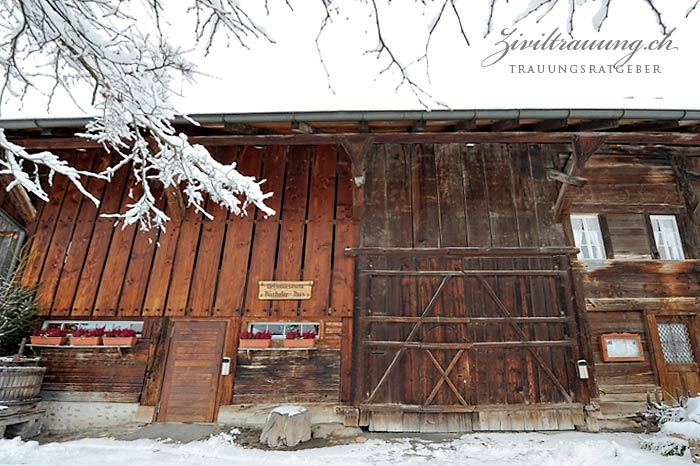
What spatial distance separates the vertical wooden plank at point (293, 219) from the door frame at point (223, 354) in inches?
32.4

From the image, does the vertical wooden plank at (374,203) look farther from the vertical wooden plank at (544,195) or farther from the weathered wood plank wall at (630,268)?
the weathered wood plank wall at (630,268)

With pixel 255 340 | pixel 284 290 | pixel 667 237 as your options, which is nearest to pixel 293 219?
pixel 284 290

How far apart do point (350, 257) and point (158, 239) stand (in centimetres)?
341

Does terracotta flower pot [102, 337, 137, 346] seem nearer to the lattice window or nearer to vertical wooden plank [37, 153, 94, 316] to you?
vertical wooden plank [37, 153, 94, 316]

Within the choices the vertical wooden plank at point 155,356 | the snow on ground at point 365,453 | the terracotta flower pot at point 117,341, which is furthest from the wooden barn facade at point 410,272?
the snow on ground at point 365,453

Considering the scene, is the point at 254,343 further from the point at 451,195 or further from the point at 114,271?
the point at 451,195

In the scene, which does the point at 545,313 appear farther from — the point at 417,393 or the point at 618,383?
the point at 417,393

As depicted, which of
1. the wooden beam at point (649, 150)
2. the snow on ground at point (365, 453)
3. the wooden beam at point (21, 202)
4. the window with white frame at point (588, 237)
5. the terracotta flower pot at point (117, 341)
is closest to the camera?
the snow on ground at point (365, 453)

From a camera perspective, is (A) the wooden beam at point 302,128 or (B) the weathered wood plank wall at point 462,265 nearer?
(A) the wooden beam at point 302,128

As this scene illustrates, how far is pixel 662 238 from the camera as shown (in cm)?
731

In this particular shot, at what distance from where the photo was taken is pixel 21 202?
7.46 metres

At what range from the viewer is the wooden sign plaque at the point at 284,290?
678 cm

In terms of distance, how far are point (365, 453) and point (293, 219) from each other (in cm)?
386

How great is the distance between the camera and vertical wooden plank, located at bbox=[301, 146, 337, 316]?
680cm
